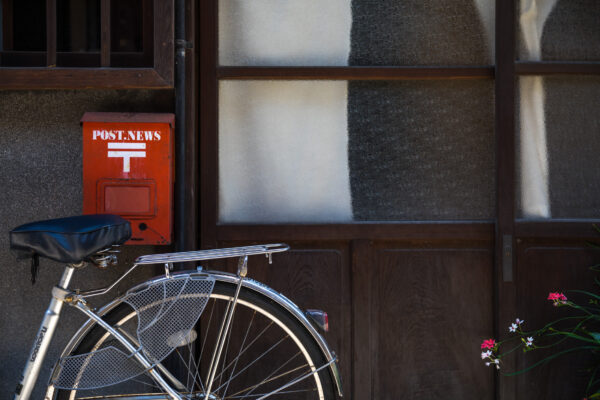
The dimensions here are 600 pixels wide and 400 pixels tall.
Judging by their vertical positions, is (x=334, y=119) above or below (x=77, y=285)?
above

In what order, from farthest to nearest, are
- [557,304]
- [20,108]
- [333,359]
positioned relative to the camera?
[20,108]
[557,304]
[333,359]

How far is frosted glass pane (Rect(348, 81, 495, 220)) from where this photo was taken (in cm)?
343

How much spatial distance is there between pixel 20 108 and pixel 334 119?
5.43ft

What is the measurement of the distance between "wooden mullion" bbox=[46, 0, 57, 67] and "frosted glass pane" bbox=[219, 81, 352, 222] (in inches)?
36.6

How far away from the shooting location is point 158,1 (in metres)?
3.14

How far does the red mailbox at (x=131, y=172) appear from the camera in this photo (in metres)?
3.06

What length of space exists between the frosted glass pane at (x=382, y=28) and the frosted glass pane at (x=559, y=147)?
1.22 feet

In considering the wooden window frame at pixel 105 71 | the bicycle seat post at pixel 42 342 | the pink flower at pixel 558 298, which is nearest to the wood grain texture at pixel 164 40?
the wooden window frame at pixel 105 71

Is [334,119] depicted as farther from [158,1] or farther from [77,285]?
[77,285]

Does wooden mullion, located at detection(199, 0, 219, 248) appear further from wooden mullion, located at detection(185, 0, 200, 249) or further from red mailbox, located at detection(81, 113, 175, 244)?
red mailbox, located at detection(81, 113, 175, 244)

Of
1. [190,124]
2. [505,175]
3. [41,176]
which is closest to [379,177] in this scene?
[505,175]

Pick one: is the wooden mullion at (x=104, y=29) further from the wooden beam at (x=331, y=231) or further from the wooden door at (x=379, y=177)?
the wooden beam at (x=331, y=231)

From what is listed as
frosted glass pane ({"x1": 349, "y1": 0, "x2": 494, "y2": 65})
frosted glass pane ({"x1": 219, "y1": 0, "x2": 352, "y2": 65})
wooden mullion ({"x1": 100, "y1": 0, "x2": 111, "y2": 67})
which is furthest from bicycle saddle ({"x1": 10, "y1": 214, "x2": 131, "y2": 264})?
frosted glass pane ({"x1": 349, "y1": 0, "x2": 494, "y2": 65})

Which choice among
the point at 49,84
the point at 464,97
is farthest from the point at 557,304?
the point at 49,84
